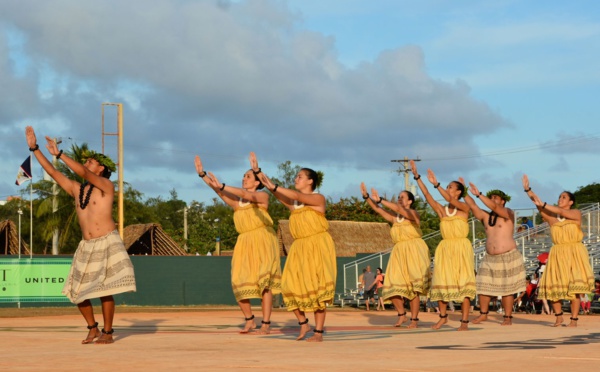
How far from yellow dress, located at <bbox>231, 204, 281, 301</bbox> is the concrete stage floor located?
59cm

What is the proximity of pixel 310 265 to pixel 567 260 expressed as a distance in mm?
5309

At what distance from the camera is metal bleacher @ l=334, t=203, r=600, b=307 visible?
1088 inches

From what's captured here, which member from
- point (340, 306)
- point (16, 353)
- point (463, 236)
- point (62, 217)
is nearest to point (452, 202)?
point (463, 236)

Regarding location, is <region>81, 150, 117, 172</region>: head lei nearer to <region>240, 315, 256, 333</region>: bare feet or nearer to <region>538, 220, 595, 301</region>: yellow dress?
<region>240, 315, 256, 333</region>: bare feet

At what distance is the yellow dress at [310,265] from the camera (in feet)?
35.7

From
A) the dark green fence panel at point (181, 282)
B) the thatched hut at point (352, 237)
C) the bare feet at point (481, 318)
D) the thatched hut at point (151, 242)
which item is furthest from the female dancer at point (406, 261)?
the thatched hut at point (352, 237)

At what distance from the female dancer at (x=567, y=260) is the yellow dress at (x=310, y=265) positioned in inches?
184

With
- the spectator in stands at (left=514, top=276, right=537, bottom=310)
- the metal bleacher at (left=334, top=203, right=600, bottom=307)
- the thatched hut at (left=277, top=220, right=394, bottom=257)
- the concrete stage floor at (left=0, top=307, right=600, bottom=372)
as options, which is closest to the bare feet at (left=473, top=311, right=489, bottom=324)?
the concrete stage floor at (left=0, top=307, right=600, bottom=372)

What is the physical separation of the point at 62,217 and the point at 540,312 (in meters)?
29.0

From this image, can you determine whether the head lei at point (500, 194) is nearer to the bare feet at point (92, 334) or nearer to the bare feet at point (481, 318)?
the bare feet at point (481, 318)

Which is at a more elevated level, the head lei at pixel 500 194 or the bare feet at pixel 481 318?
the head lei at pixel 500 194

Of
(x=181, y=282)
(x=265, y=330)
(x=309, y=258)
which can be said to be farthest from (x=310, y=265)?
(x=181, y=282)

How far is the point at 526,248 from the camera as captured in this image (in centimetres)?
2891

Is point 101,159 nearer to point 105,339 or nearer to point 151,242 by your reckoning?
point 105,339
